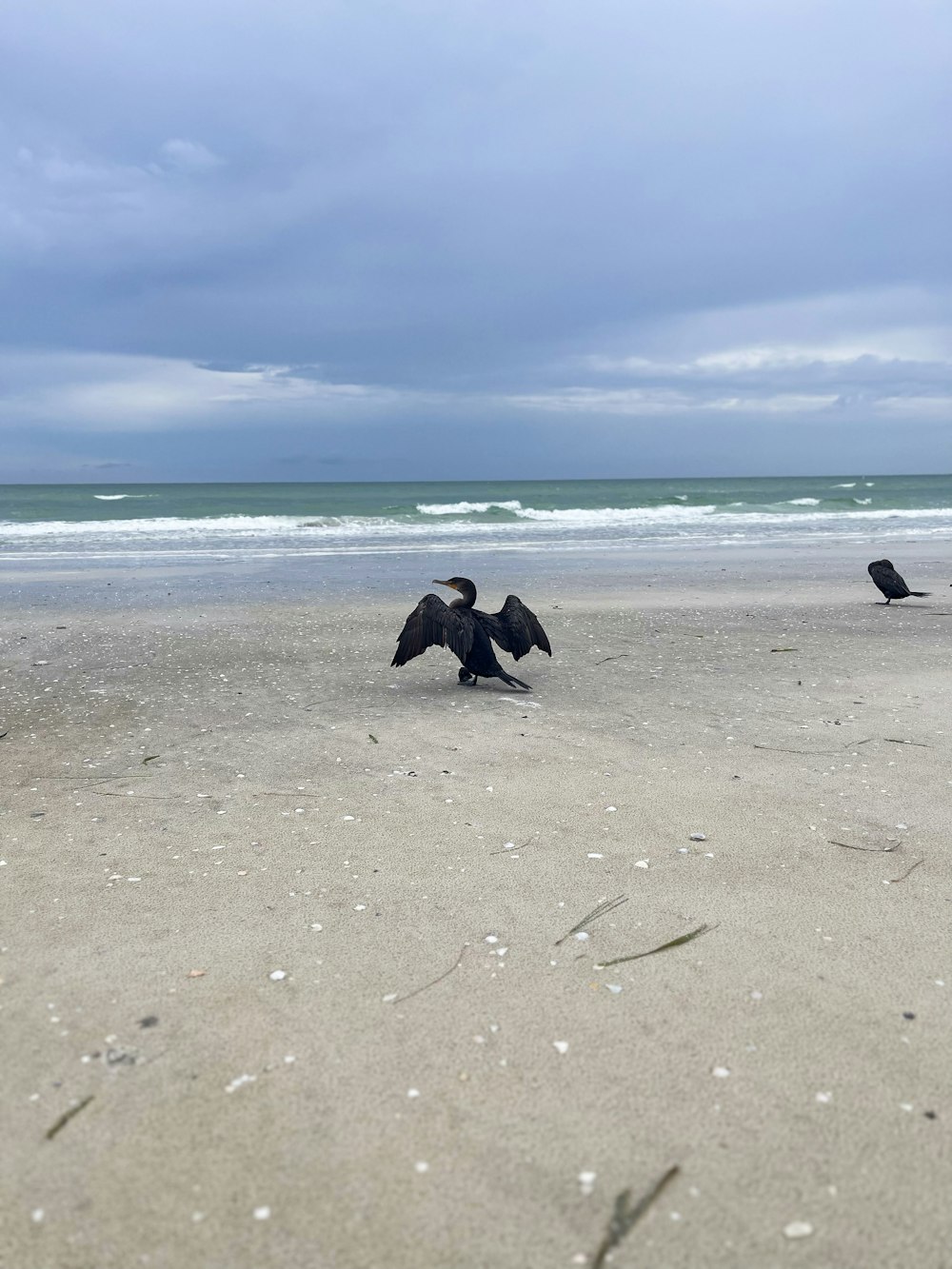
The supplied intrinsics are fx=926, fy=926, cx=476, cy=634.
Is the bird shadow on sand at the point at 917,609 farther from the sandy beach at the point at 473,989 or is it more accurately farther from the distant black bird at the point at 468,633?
the distant black bird at the point at 468,633

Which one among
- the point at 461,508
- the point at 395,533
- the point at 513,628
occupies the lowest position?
the point at 395,533

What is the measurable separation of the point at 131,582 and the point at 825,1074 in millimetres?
14401

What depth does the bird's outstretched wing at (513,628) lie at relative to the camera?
7492mm

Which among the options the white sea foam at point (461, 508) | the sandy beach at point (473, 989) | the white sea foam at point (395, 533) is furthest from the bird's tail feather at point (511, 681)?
the white sea foam at point (461, 508)

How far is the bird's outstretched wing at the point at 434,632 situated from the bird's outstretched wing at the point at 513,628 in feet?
1.15

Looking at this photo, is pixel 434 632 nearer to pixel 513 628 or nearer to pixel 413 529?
pixel 513 628

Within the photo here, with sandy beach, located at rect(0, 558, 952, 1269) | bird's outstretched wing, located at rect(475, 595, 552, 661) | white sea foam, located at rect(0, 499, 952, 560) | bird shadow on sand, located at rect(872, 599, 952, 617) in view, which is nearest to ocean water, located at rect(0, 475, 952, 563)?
white sea foam, located at rect(0, 499, 952, 560)

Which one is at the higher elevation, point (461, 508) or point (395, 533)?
point (461, 508)

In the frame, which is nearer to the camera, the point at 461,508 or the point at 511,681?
the point at 511,681

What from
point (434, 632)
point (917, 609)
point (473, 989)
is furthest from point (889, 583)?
point (473, 989)

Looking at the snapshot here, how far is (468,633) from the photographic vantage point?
7.12 m

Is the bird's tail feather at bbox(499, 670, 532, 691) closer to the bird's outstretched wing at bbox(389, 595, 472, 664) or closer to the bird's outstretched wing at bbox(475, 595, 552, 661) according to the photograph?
the bird's outstretched wing at bbox(475, 595, 552, 661)

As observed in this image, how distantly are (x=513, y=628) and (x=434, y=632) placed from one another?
0.75 metres

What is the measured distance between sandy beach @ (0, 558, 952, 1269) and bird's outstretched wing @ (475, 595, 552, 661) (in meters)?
1.04
